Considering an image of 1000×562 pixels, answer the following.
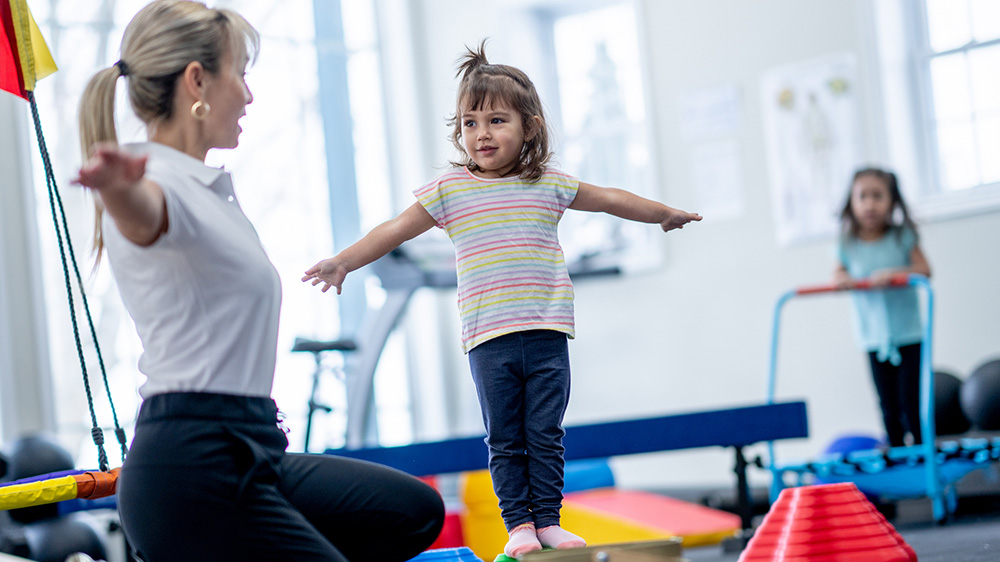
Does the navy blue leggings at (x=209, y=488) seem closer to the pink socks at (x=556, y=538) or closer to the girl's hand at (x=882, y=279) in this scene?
the pink socks at (x=556, y=538)

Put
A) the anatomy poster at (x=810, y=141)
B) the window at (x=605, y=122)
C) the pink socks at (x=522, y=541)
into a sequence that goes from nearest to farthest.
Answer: the pink socks at (x=522, y=541) < the anatomy poster at (x=810, y=141) < the window at (x=605, y=122)

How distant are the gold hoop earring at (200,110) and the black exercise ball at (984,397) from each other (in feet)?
12.8

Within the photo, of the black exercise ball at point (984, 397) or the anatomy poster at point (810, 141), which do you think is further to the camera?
the anatomy poster at point (810, 141)

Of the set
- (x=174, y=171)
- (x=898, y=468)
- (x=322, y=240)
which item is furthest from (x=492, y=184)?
(x=322, y=240)

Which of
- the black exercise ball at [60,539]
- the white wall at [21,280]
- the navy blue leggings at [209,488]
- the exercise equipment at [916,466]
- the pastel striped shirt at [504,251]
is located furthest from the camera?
the white wall at [21,280]

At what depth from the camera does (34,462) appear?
3789 millimetres

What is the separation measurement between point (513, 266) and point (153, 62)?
76 cm

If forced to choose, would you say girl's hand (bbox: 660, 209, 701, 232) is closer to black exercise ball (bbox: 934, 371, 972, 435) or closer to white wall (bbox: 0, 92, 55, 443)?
black exercise ball (bbox: 934, 371, 972, 435)

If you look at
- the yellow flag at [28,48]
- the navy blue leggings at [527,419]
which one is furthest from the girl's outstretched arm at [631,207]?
the yellow flag at [28,48]

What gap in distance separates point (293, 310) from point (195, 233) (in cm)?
474

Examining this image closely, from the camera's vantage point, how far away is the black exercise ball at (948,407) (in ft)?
15.1

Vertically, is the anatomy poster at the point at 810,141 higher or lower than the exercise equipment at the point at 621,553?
higher

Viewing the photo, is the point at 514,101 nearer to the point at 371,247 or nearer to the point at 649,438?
the point at 371,247

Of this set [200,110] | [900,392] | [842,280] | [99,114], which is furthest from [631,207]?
[900,392]
